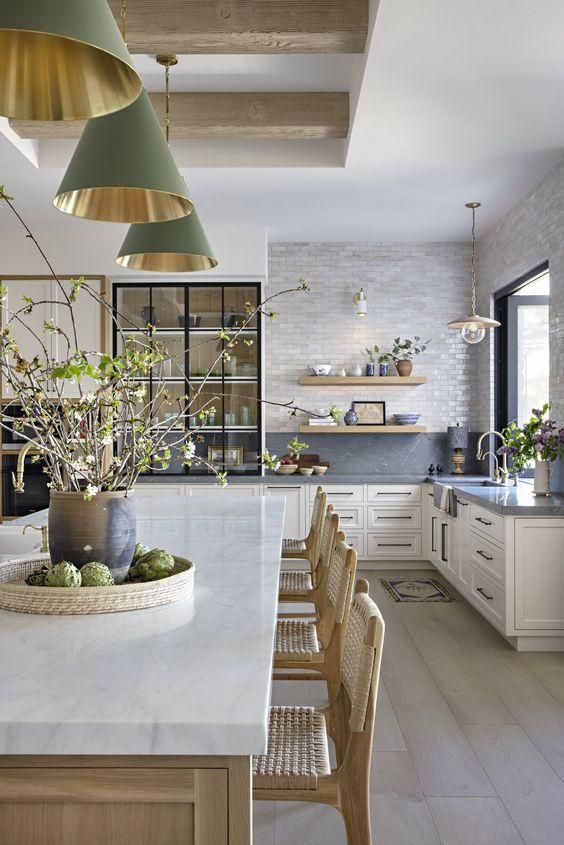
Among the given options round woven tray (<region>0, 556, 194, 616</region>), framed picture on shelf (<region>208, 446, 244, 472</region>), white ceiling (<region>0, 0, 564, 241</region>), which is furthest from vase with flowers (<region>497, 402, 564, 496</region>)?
round woven tray (<region>0, 556, 194, 616</region>)

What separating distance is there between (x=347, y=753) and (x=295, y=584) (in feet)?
6.55

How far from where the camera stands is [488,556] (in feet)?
15.5

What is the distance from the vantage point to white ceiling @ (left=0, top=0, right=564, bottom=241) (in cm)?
331

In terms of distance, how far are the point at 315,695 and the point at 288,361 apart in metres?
4.16

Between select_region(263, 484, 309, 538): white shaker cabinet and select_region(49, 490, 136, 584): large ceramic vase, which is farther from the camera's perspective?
select_region(263, 484, 309, 538): white shaker cabinet

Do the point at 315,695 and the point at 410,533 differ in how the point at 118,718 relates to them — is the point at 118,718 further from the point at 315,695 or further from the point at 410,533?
the point at 410,533

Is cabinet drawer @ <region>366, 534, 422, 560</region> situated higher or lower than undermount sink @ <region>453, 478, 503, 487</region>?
lower

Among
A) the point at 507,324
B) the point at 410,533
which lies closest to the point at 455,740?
the point at 410,533

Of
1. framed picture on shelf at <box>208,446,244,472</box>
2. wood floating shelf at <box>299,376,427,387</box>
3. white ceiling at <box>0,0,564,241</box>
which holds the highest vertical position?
white ceiling at <box>0,0,564,241</box>

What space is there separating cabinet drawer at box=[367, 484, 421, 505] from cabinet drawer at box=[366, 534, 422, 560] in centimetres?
32

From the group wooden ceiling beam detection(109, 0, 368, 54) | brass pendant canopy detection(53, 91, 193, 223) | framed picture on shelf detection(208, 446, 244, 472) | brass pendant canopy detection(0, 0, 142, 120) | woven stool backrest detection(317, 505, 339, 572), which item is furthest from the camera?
framed picture on shelf detection(208, 446, 244, 472)

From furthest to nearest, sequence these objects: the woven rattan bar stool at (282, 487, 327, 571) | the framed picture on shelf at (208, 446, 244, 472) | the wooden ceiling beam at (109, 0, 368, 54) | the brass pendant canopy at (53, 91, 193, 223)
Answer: the framed picture on shelf at (208, 446, 244, 472) → the woven rattan bar stool at (282, 487, 327, 571) → the wooden ceiling beam at (109, 0, 368, 54) → the brass pendant canopy at (53, 91, 193, 223)

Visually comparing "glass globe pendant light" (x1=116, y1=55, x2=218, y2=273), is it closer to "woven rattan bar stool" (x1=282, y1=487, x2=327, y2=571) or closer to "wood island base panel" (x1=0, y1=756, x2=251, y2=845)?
"woven rattan bar stool" (x1=282, y1=487, x2=327, y2=571)

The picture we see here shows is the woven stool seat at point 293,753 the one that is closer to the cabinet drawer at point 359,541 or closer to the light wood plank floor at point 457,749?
the light wood plank floor at point 457,749
